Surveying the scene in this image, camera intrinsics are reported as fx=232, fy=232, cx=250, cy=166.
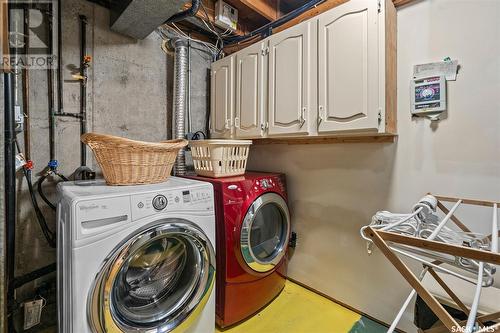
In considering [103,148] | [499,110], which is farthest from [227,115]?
[499,110]

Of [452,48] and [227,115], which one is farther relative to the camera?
[227,115]

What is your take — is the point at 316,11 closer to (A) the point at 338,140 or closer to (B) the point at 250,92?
(B) the point at 250,92

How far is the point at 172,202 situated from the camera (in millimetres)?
1190

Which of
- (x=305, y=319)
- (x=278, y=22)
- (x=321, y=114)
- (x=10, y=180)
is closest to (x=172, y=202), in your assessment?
(x=10, y=180)

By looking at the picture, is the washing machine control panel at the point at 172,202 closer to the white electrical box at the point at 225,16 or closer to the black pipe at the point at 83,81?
the black pipe at the point at 83,81

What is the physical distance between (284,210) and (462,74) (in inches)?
54.9

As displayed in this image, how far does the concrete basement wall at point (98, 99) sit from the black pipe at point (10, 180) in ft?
0.43

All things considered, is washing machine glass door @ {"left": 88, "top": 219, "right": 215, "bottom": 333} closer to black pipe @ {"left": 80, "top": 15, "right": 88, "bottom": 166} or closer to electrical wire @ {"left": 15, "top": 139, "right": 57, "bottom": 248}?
electrical wire @ {"left": 15, "top": 139, "right": 57, "bottom": 248}

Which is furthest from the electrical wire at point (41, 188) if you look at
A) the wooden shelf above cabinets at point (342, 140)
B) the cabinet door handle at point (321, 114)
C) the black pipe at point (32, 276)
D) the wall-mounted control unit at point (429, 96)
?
the wall-mounted control unit at point (429, 96)

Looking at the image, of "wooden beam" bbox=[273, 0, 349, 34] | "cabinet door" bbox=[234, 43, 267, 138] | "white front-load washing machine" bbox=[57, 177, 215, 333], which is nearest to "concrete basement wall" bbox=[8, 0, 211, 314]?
"white front-load washing machine" bbox=[57, 177, 215, 333]

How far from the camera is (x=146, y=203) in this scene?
43.6 inches

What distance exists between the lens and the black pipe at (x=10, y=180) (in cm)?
124

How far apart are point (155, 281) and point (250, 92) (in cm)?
152

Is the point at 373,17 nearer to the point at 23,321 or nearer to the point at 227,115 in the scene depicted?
the point at 227,115
